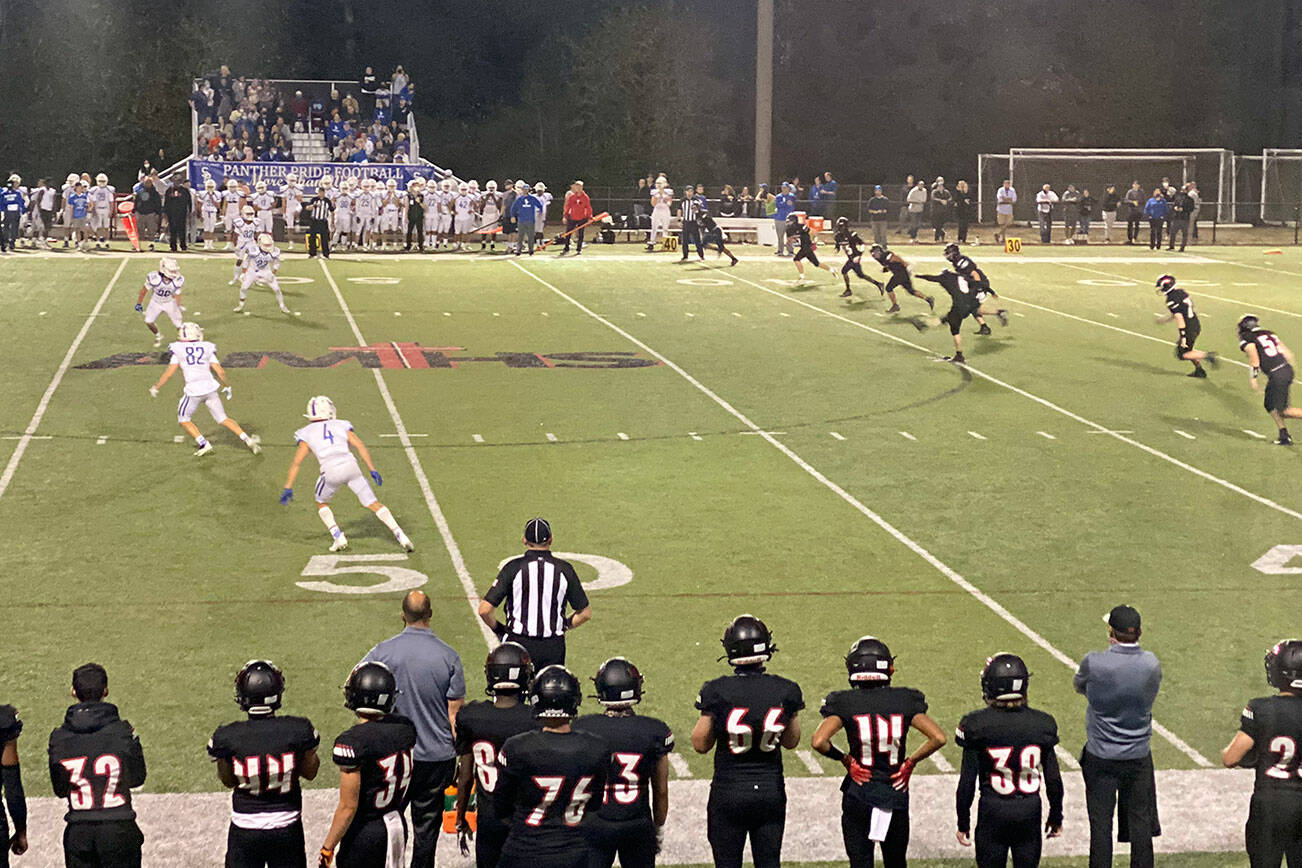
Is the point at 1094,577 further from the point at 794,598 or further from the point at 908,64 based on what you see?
the point at 908,64

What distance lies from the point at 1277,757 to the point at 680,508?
30.0 feet

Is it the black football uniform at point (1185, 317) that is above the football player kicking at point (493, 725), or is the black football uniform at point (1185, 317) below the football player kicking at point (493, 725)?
above

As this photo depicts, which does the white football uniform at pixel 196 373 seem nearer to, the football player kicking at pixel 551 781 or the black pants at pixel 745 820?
the black pants at pixel 745 820

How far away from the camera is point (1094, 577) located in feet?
45.7

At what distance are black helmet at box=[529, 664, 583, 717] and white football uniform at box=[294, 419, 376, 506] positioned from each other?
827 centimetres

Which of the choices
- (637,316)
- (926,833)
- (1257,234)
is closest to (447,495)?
(926,833)

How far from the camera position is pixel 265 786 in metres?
6.74

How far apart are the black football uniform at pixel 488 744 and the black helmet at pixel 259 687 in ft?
2.77

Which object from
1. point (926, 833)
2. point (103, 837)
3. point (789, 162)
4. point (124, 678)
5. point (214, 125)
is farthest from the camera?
point (789, 162)

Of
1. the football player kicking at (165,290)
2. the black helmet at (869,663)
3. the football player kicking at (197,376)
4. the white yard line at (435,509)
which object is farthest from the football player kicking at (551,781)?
the football player kicking at (165,290)

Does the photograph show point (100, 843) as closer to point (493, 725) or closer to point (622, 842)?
point (493, 725)

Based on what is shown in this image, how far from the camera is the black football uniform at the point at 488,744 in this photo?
7.08m

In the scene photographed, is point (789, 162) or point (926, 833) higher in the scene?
point (789, 162)

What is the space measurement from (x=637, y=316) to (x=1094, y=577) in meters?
15.7
